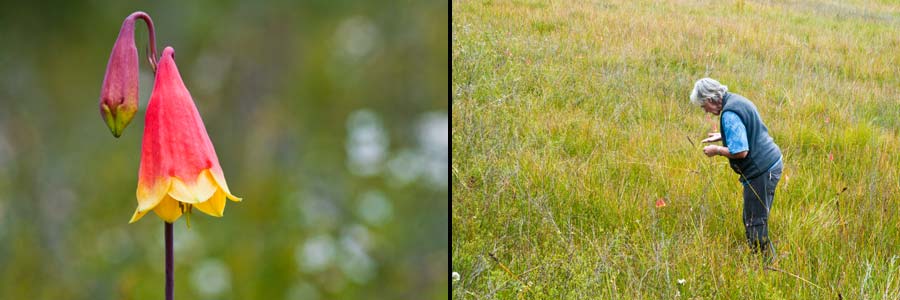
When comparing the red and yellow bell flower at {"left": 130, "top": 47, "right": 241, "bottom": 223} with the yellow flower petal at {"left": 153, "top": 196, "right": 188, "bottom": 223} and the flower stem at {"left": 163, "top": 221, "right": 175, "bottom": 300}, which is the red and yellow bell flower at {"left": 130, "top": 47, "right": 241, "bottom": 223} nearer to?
the yellow flower petal at {"left": 153, "top": 196, "right": 188, "bottom": 223}

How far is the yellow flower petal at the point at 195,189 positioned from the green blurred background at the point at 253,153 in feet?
2.92

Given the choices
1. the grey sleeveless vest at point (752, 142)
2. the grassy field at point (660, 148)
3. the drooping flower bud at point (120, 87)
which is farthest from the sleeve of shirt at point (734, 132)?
the drooping flower bud at point (120, 87)

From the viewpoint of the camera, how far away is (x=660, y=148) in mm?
1935

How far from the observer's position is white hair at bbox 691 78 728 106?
5.85ft

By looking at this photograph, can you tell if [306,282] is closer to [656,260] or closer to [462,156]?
[462,156]

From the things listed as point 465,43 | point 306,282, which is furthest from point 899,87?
point 306,282

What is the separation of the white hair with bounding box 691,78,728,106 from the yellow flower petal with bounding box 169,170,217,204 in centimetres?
120

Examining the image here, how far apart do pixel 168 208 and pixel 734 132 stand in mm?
1199

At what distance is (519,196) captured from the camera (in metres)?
2.01

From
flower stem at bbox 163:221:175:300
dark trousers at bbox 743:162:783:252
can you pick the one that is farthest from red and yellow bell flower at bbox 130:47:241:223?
dark trousers at bbox 743:162:783:252

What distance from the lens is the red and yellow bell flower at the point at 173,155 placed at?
2.84ft

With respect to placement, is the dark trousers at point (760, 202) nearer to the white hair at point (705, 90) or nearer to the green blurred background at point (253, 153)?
the white hair at point (705, 90)

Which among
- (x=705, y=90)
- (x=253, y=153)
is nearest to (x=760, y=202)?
(x=705, y=90)

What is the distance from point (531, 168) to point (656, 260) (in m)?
0.36
